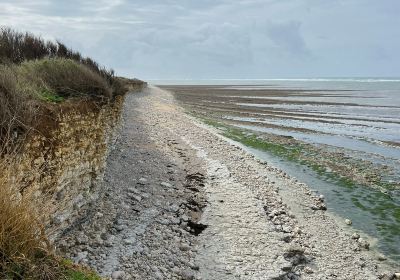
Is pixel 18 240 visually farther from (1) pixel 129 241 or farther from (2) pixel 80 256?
(1) pixel 129 241

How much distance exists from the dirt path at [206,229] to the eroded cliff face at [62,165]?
566 mm

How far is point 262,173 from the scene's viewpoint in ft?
53.2

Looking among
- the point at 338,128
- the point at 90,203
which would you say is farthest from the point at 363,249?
the point at 338,128

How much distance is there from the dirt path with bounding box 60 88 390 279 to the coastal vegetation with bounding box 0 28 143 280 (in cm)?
208

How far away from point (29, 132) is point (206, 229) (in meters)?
4.60

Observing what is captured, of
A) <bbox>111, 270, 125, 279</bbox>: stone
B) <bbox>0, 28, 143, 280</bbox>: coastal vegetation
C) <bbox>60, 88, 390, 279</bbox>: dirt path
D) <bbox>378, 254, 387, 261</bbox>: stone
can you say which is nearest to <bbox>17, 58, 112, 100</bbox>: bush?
<bbox>0, 28, 143, 280</bbox>: coastal vegetation

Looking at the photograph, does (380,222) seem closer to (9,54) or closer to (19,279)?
(19,279)

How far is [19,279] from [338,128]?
29025 mm

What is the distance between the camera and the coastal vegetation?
194 inches

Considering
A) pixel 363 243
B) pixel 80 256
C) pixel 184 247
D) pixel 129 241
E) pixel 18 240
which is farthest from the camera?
pixel 363 243

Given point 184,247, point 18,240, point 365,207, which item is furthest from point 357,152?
point 18,240

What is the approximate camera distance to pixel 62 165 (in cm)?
802

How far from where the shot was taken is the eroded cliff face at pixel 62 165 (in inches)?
255

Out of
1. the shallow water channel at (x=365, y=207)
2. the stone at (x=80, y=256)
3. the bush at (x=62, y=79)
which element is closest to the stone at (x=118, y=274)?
the stone at (x=80, y=256)
